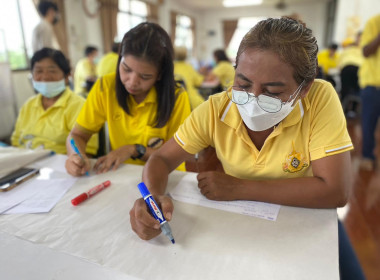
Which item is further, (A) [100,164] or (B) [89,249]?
(A) [100,164]

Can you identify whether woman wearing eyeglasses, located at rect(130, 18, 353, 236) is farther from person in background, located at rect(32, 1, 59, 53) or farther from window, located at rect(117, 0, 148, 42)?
window, located at rect(117, 0, 148, 42)

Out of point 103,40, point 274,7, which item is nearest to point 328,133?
point 103,40

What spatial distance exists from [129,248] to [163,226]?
0.29 feet

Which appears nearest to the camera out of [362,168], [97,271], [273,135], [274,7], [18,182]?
[97,271]

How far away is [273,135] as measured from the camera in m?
0.84

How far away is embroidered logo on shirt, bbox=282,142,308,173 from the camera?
0.85 metres

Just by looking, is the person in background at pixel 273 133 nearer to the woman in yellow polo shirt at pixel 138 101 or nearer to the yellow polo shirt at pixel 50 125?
the woman in yellow polo shirt at pixel 138 101

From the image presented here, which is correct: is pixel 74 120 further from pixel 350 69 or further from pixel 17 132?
pixel 350 69

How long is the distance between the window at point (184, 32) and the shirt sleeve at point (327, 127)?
9.32 meters

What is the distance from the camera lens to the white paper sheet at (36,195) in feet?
2.65

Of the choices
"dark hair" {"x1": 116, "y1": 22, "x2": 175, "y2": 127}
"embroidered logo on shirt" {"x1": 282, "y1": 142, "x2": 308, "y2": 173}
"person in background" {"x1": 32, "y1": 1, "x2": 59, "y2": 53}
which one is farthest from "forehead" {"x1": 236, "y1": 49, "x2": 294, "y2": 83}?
"person in background" {"x1": 32, "y1": 1, "x2": 59, "y2": 53}

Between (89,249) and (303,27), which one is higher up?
(303,27)

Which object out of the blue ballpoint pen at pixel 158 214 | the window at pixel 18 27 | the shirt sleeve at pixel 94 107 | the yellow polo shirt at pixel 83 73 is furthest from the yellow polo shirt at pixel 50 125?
the window at pixel 18 27

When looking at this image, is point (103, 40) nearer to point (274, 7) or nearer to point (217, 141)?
point (217, 141)
